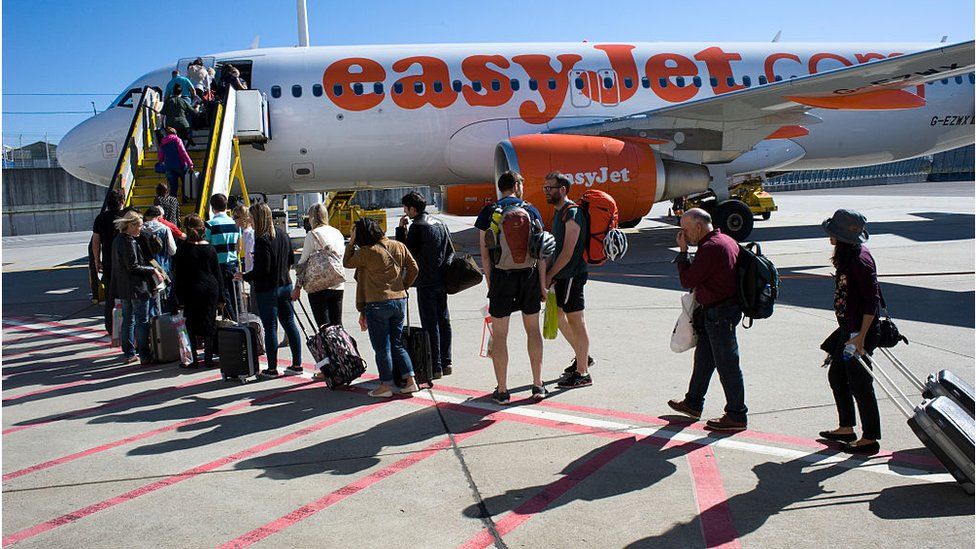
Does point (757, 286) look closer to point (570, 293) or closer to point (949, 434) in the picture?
point (949, 434)

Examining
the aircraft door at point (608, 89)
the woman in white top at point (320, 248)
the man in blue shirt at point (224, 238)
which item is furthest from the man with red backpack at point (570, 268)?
the aircraft door at point (608, 89)

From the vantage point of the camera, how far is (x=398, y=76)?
14.7 meters

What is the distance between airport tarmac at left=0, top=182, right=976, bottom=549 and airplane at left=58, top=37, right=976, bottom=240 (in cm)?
607

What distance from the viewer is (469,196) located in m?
16.8

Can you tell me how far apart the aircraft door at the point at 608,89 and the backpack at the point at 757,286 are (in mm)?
10892

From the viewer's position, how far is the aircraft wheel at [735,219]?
48.5ft

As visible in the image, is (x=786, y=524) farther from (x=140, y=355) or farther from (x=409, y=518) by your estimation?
(x=140, y=355)

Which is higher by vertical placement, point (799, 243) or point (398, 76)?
point (398, 76)

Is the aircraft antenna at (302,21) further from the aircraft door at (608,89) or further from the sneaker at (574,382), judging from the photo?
the sneaker at (574,382)

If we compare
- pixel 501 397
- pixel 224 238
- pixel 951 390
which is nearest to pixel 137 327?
pixel 224 238

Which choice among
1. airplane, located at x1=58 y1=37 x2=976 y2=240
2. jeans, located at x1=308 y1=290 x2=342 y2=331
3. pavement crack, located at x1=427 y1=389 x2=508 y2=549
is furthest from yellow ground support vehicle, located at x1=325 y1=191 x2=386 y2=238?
pavement crack, located at x1=427 y1=389 x2=508 y2=549

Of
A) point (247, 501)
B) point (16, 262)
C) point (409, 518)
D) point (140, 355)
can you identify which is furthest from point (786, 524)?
point (16, 262)

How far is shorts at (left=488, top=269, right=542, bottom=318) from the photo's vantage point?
597 centimetres

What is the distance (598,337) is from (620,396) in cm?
201
